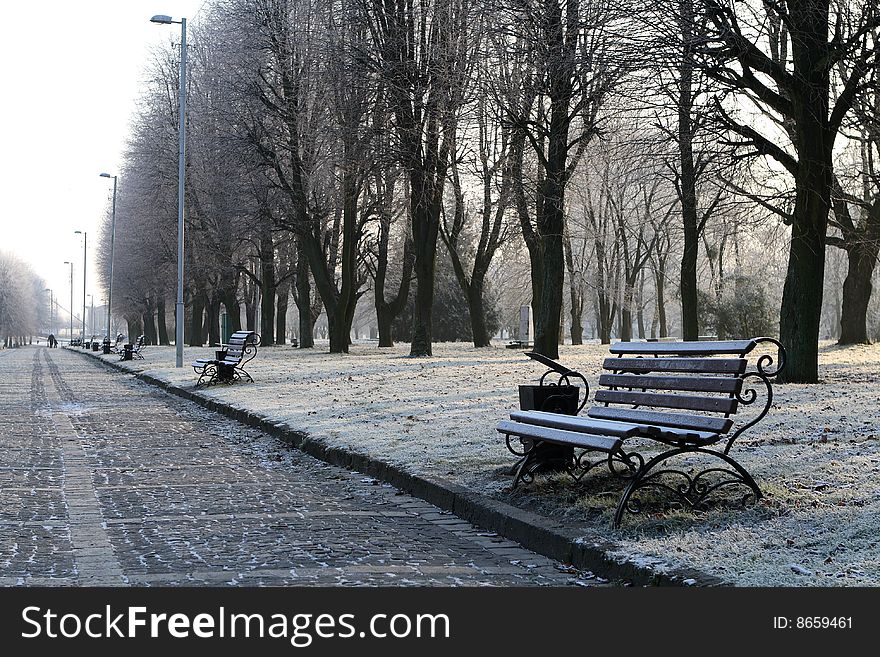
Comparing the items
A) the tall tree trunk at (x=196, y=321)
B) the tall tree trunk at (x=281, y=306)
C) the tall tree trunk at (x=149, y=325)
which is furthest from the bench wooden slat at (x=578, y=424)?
the tall tree trunk at (x=149, y=325)

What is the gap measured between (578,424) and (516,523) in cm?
86

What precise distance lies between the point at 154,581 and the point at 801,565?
3387 mm

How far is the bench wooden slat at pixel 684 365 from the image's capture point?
22.8 feet

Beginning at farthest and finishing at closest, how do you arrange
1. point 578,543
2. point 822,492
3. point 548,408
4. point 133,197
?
point 133,197, point 548,408, point 822,492, point 578,543

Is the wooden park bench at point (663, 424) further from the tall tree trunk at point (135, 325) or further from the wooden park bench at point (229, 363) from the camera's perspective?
the tall tree trunk at point (135, 325)

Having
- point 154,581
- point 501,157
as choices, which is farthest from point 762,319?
point 154,581

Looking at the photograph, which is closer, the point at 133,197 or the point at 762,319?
the point at 762,319

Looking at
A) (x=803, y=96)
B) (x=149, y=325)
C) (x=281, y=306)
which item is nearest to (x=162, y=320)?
(x=149, y=325)

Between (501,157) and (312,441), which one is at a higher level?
(501,157)

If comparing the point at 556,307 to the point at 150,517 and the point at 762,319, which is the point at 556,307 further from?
the point at 762,319

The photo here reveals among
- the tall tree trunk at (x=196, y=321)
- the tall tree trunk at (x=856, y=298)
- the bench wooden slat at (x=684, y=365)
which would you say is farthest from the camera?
the tall tree trunk at (x=196, y=321)

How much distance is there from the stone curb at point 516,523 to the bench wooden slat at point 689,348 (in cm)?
159

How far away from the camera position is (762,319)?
43844 millimetres

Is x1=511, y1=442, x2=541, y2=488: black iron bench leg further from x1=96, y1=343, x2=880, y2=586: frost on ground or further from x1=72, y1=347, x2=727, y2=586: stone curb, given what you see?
x1=72, y1=347, x2=727, y2=586: stone curb
